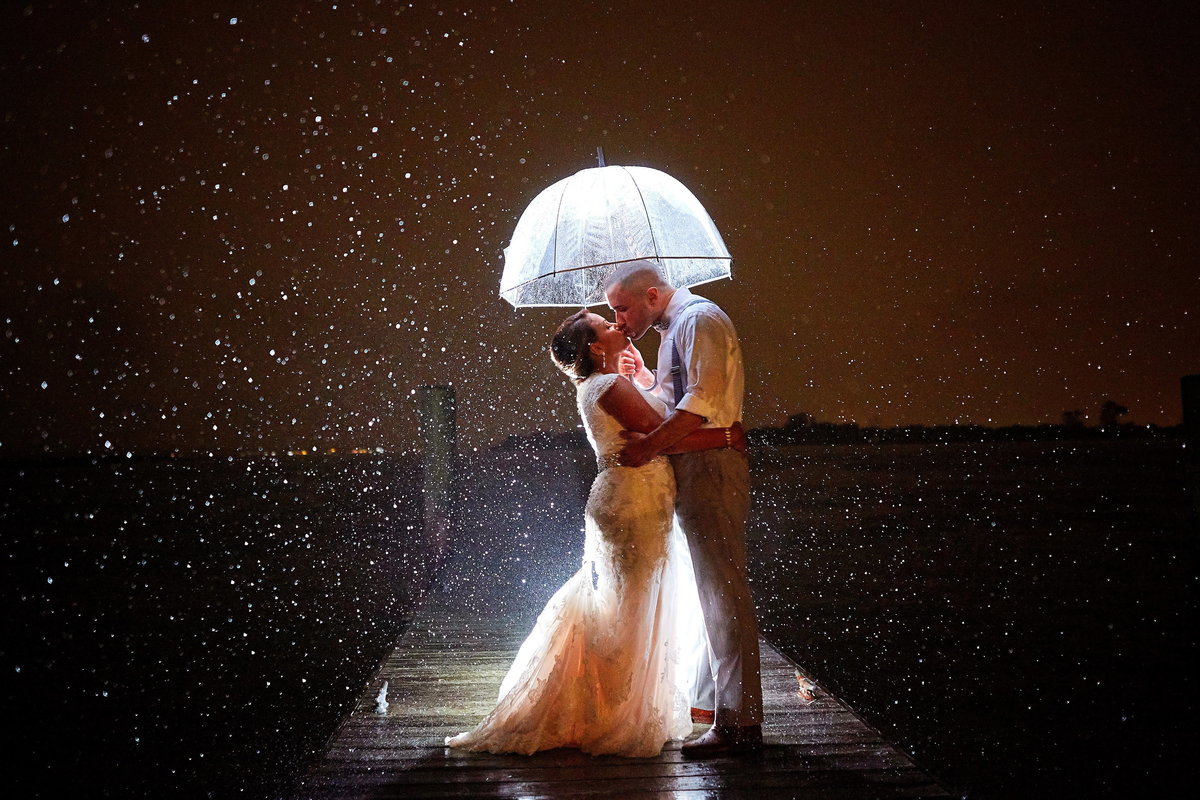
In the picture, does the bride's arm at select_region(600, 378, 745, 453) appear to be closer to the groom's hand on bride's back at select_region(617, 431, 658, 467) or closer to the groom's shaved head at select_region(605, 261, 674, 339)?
the groom's hand on bride's back at select_region(617, 431, 658, 467)

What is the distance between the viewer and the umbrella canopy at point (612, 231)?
13.6ft

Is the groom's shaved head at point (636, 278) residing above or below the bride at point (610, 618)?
above

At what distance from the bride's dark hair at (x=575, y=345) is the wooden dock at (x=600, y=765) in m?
1.58

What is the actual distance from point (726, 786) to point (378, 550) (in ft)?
52.9

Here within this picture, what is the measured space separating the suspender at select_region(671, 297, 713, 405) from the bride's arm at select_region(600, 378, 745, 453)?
0.58 ft

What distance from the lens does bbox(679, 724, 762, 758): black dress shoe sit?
141 inches

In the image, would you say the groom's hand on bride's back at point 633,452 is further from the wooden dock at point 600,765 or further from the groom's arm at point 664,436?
the wooden dock at point 600,765

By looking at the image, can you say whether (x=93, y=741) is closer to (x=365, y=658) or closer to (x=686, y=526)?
(x=365, y=658)

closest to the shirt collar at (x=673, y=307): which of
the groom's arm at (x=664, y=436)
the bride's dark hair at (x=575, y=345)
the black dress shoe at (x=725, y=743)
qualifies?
the bride's dark hair at (x=575, y=345)

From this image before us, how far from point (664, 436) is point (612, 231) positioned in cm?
112

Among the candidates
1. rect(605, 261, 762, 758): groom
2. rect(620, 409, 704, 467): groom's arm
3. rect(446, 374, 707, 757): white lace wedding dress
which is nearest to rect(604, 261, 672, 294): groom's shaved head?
rect(605, 261, 762, 758): groom

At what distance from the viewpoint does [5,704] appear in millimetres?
8523

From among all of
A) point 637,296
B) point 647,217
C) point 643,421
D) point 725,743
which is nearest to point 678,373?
point 643,421

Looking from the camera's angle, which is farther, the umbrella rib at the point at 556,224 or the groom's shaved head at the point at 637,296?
the umbrella rib at the point at 556,224
